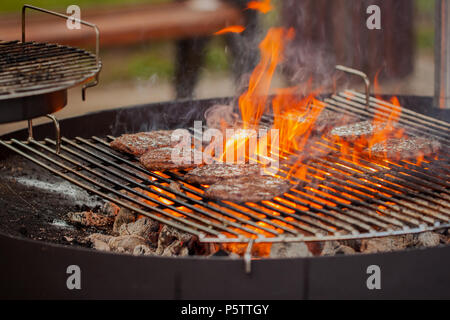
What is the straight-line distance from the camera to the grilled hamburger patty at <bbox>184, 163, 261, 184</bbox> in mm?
2613

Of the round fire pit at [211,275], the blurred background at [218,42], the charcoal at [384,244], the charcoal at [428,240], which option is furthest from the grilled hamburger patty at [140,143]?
the blurred background at [218,42]

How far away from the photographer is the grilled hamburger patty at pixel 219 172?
2.61 m

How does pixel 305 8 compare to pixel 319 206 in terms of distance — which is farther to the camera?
pixel 305 8

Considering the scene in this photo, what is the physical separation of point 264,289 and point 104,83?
566cm

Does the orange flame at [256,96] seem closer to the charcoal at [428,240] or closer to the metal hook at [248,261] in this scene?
the charcoal at [428,240]

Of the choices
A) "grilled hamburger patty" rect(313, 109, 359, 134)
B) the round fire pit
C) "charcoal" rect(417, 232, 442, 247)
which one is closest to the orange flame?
"grilled hamburger patty" rect(313, 109, 359, 134)

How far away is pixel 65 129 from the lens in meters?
3.36

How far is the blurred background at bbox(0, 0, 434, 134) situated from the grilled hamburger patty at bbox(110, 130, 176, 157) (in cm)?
186

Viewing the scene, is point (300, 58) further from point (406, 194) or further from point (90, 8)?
point (406, 194)

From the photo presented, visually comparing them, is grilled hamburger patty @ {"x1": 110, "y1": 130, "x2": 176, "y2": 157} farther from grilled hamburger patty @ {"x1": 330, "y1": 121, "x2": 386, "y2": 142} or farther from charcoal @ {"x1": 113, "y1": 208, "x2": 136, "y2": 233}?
grilled hamburger patty @ {"x1": 330, "y1": 121, "x2": 386, "y2": 142}

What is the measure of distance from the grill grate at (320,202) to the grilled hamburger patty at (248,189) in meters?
0.04

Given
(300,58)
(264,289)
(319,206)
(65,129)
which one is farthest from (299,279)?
(300,58)

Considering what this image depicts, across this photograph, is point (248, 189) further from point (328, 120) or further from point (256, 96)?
point (256, 96)
